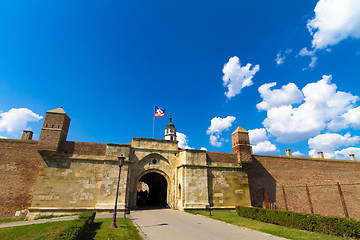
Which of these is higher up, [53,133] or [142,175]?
[53,133]

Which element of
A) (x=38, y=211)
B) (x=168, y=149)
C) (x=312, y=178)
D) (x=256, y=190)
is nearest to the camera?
(x=38, y=211)

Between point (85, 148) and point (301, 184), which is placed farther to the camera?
point (301, 184)

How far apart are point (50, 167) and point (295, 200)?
2565 centimetres

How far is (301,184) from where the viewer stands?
76.5 ft

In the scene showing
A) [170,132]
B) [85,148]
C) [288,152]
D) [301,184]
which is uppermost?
[170,132]

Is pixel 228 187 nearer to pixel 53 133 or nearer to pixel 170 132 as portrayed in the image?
pixel 53 133

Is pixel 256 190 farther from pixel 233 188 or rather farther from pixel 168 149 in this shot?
pixel 168 149

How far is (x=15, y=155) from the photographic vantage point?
52.6 feet

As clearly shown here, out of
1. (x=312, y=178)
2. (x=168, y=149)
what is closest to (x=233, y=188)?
(x=168, y=149)

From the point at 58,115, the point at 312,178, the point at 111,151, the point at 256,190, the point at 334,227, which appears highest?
the point at 58,115

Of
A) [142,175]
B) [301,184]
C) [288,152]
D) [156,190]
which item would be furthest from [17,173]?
[288,152]

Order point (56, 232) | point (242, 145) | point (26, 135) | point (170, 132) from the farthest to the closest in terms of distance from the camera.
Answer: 1. point (170, 132)
2. point (242, 145)
3. point (26, 135)
4. point (56, 232)

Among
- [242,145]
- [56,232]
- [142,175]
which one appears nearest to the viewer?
[56,232]

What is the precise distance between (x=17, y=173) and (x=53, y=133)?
4290 mm
